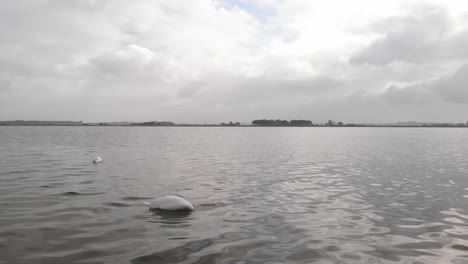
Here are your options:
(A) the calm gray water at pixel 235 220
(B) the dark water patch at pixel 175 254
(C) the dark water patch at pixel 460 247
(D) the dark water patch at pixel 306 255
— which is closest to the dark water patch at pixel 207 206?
(A) the calm gray water at pixel 235 220

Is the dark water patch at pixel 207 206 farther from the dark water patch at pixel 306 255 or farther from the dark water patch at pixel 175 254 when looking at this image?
the dark water patch at pixel 306 255

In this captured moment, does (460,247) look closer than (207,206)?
Yes

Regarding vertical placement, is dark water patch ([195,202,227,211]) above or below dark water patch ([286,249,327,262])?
below

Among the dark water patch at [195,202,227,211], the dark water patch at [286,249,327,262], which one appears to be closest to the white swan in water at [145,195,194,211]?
the dark water patch at [195,202,227,211]

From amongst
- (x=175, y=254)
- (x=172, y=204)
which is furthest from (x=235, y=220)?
(x=175, y=254)

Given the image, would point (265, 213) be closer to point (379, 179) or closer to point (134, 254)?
point (134, 254)

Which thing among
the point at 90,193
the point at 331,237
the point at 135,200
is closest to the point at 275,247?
the point at 331,237

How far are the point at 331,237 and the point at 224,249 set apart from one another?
382cm

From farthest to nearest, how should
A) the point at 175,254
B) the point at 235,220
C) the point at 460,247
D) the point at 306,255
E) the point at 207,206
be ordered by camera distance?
the point at 207,206, the point at 235,220, the point at 460,247, the point at 306,255, the point at 175,254

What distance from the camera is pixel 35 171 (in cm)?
2630

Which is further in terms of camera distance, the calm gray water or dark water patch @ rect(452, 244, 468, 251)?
dark water patch @ rect(452, 244, 468, 251)

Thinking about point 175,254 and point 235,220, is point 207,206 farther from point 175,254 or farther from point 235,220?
point 175,254

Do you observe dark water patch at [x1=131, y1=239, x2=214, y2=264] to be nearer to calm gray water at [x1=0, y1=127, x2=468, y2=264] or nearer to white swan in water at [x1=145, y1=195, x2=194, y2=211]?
calm gray water at [x1=0, y1=127, x2=468, y2=264]

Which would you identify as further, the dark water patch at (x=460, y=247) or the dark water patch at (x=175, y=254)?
the dark water patch at (x=460, y=247)
